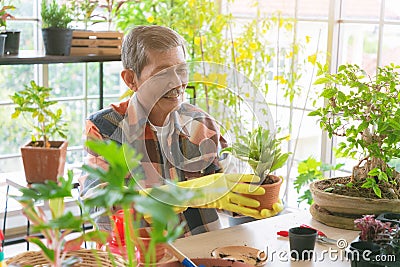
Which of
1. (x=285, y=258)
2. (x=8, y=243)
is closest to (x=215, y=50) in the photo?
(x=8, y=243)

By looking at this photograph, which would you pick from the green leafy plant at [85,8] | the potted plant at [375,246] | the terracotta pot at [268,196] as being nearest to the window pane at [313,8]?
the green leafy plant at [85,8]

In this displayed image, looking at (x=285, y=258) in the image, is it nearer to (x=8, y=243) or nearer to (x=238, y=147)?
(x=238, y=147)

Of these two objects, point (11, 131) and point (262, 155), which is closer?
point (262, 155)

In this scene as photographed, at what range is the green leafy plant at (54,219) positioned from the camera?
98 centimetres

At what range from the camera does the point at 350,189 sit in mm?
2191

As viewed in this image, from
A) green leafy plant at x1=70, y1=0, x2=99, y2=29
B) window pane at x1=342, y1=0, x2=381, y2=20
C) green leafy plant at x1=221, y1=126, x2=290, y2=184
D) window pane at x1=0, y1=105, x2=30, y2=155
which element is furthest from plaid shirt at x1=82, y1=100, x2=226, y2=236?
window pane at x1=0, y1=105, x2=30, y2=155

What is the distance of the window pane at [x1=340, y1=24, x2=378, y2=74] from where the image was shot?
3494mm

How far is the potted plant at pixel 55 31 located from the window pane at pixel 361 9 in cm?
153

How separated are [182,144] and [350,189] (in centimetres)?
57

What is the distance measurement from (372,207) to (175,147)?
0.66 m

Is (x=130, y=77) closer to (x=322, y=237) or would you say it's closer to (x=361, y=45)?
(x=322, y=237)

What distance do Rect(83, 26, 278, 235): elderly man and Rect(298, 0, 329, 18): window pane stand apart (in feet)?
5.47

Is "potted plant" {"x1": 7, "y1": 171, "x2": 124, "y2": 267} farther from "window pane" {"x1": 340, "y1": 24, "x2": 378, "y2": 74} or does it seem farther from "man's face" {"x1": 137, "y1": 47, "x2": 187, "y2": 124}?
"window pane" {"x1": 340, "y1": 24, "x2": 378, "y2": 74}

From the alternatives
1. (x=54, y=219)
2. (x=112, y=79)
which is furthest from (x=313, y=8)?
(x=54, y=219)
